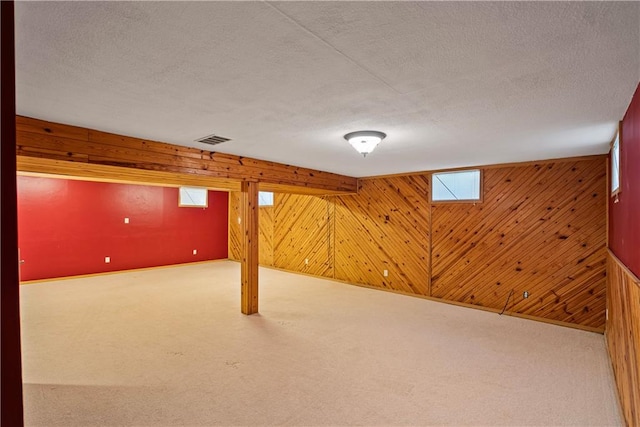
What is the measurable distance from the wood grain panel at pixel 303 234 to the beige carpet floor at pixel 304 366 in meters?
2.15

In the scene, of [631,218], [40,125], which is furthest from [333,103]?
[40,125]

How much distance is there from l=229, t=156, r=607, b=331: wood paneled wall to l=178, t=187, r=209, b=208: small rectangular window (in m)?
4.01

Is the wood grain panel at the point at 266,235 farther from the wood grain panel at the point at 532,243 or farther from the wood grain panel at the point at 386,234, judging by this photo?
the wood grain panel at the point at 532,243

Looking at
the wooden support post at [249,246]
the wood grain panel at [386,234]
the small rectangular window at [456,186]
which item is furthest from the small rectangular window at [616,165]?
the wooden support post at [249,246]

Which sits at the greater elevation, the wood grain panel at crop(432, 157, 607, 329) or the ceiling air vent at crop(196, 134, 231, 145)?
the ceiling air vent at crop(196, 134, 231, 145)

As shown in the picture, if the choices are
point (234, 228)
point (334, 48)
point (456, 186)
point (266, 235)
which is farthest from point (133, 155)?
point (234, 228)

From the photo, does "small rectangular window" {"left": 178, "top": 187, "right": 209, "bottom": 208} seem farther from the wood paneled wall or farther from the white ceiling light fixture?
the white ceiling light fixture

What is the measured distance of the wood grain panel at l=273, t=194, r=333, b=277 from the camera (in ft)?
23.9

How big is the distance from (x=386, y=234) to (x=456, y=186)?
156 centimetres

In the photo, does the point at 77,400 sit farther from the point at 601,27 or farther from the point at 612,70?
the point at 612,70

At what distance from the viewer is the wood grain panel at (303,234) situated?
7277 mm

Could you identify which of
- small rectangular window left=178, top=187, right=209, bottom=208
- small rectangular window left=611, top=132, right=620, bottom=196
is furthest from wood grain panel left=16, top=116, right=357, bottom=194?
small rectangular window left=178, top=187, right=209, bottom=208

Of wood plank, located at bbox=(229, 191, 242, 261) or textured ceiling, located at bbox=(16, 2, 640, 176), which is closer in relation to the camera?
textured ceiling, located at bbox=(16, 2, 640, 176)

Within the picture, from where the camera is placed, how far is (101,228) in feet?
24.0
